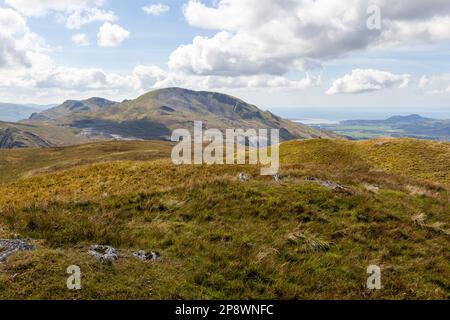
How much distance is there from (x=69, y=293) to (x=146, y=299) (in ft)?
6.99

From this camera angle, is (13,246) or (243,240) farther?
(243,240)

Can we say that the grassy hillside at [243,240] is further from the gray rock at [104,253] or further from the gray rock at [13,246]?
the gray rock at [13,246]

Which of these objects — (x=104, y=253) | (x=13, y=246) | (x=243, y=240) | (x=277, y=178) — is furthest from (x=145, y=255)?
(x=277, y=178)

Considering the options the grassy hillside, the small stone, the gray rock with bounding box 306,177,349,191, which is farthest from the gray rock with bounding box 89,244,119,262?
the gray rock with bounding box 306,177,349,191

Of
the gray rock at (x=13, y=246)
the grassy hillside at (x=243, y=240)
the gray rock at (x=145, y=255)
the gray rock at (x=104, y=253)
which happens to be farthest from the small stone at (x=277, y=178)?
the gray rock at (x=13, y=246)

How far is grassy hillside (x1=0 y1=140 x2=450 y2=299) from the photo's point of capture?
10508 millimetres

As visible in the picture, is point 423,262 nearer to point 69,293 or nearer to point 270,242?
point 270,242

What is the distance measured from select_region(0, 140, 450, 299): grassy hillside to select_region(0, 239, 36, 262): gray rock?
43cm

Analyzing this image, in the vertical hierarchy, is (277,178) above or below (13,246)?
above

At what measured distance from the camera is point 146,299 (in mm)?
9734

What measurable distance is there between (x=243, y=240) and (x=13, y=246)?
828cm

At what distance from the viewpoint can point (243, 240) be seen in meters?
14.1

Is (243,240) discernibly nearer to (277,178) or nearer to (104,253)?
(104,253)

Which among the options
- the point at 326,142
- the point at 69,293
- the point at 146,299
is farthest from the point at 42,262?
the point at 326,142
